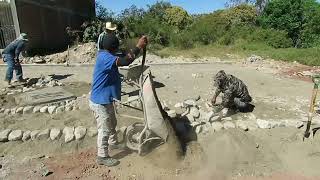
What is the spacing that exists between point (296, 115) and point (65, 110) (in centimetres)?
443

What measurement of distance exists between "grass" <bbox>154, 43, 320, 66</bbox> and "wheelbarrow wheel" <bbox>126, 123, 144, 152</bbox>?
9438 mm

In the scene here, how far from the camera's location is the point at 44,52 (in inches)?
598

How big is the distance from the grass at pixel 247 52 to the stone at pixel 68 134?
9.30 m

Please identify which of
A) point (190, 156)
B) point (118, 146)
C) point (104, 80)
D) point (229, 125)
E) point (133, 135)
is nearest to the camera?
point (104, 80)

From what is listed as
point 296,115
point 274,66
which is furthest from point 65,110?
point 274,66

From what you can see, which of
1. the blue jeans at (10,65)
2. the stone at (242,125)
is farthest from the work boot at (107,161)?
the blue jeans at (10,65)

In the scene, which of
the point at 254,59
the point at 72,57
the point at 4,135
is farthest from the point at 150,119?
the point at 254,59

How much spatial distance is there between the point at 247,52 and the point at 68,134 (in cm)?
1207

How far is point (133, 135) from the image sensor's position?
5.88 meters

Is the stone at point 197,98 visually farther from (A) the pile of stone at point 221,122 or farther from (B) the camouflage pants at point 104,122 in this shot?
(B) the camouflage pants at point 104,122

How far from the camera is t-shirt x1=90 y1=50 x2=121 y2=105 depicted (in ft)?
16.1

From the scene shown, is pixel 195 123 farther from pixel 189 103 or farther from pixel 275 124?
pixel 275 124

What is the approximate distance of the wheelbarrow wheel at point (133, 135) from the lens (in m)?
5.68

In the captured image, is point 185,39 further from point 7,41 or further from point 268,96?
point 268,96
